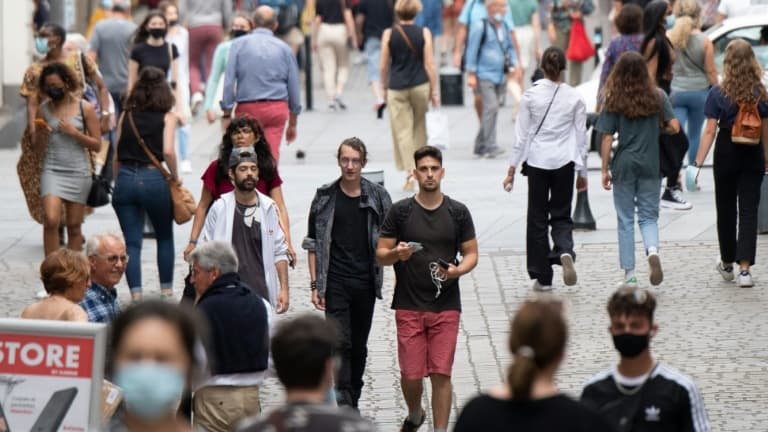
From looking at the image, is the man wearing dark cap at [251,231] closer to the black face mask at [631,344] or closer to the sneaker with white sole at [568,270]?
the sneaker with white sole at [568,270]

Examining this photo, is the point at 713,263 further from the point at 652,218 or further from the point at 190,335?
the point at 190,335

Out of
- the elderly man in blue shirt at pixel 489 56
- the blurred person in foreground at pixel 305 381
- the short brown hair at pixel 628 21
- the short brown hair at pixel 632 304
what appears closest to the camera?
the blurred person in foreground at pixel 305 381

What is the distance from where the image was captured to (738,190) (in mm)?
12602

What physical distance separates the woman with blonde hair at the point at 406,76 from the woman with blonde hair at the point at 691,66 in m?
2.34

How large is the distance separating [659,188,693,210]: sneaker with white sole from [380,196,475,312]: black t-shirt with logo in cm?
704

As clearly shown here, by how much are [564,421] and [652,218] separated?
7921 mm

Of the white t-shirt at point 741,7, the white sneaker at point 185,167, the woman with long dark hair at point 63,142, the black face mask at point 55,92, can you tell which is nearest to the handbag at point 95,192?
the woman with long dark hair at point 63,142

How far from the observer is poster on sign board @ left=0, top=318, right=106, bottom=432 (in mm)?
6211

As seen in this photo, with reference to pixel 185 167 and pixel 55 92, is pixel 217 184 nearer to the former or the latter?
pixel 55 92

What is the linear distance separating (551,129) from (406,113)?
5.02m

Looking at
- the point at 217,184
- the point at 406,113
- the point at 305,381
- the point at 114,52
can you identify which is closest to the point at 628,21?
the point at 406,113

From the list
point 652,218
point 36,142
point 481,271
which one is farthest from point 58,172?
point 652,218

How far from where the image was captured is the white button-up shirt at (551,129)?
12.4 m

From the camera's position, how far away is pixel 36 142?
1249cm
